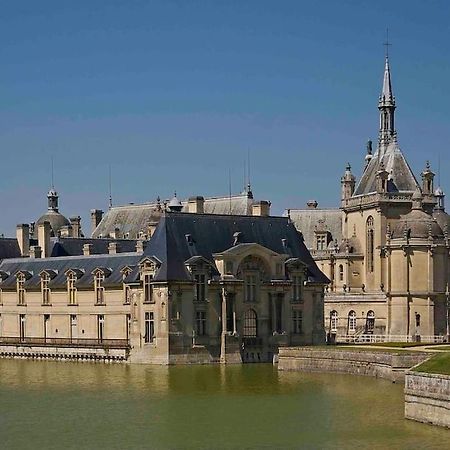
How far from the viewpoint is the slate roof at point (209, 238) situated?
7431cm

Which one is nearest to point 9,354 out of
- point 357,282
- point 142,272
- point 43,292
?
point 43,292

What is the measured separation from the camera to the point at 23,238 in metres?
97.8

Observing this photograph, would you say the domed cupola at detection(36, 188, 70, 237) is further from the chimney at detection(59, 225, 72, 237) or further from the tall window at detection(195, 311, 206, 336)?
the tall window at detection(195, 311, 206, 336)

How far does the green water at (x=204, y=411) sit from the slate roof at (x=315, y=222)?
4488cm

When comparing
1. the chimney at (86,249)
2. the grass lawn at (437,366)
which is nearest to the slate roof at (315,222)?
the chimney at (86,249)

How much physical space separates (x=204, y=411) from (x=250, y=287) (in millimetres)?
26206

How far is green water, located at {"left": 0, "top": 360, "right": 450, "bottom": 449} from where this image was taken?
143ft

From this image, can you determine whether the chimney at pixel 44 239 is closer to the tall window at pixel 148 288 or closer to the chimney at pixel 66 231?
the chimney at pixel 66 231

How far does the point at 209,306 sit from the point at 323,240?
38.2m

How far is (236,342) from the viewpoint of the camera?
75.4m

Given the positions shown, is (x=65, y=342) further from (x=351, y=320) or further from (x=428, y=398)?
(x=428, y=398)

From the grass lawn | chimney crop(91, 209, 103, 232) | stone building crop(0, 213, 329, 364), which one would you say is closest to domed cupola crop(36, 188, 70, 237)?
chimney crop(91, 209, 103, 232)

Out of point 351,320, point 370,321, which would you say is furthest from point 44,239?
point 370,321

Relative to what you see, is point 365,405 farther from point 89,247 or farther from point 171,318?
point 89,247
